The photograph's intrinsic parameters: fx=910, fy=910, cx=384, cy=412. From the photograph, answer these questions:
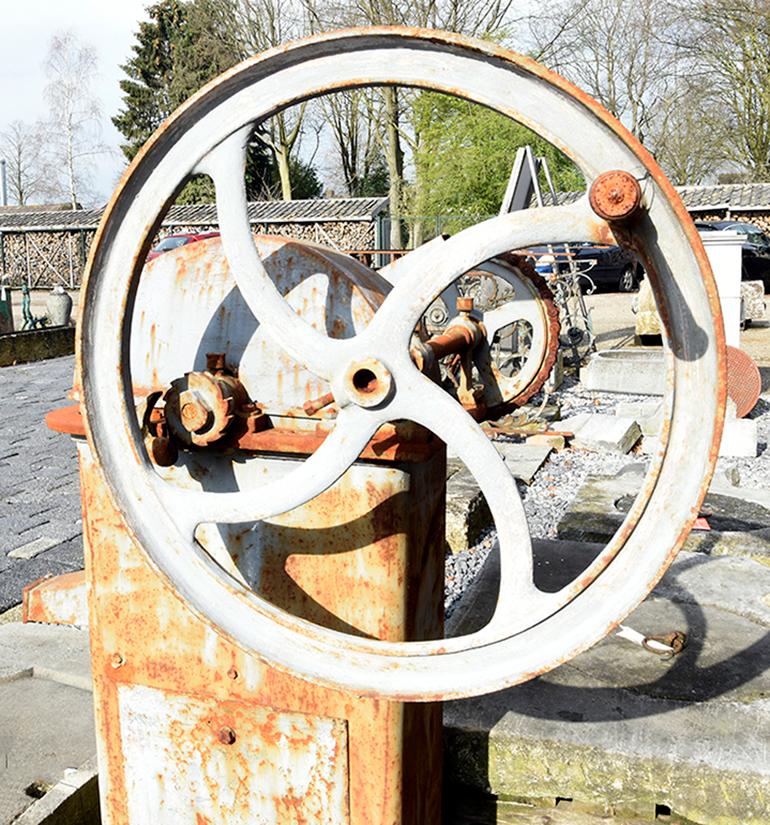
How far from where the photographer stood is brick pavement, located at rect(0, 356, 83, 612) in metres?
4.05

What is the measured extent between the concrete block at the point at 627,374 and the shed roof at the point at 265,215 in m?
16.1

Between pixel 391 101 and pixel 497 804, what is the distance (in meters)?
23.8

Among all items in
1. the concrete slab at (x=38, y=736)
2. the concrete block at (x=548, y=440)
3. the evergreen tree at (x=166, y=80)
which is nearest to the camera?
the concrete slab at (x=38, y=736)

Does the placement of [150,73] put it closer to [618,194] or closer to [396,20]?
[396,20]

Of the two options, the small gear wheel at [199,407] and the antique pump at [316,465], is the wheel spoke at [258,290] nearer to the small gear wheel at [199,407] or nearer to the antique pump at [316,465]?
the antique pump at [316,465]

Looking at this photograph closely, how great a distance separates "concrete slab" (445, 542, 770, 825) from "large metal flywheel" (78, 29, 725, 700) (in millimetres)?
703

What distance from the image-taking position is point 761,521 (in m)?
4.33

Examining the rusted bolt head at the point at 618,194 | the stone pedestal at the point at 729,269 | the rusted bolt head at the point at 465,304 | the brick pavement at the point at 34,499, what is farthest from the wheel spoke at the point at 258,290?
the stone pedestal at the point at 729,269

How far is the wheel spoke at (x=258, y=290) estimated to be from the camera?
132 cm

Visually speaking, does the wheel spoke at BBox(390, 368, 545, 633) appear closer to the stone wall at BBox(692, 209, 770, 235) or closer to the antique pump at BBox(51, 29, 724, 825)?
the antique pump at BBox(51, 29, 724, 825)

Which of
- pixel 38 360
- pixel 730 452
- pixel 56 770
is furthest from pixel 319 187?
pixel 56 770

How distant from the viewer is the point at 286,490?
136 cm

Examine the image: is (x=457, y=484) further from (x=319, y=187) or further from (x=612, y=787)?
(x=319, y=187)

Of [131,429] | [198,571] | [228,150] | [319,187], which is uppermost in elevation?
[319,187]
